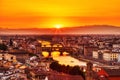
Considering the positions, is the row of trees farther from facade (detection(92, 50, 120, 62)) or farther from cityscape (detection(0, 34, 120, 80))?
facade (detection(92, 50, 120, 62))

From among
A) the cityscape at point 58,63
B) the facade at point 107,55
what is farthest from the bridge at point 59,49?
the facade at point 107,55

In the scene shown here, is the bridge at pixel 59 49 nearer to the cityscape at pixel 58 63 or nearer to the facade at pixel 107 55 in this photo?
the cityscape at pixel 58 63

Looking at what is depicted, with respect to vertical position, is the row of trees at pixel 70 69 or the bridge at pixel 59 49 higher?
the row of trees at pixel 70 69

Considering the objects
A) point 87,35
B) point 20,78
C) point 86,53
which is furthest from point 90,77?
point 87,35

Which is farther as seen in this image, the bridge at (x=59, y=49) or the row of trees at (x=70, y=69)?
the bridge at (x=59, y=49)

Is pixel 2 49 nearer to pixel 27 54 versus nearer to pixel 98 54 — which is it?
pixel 27 54

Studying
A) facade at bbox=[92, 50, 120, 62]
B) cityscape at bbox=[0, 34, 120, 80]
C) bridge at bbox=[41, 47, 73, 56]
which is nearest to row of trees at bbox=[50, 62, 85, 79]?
cityscape at bbox=[0, 34, 120, 80]

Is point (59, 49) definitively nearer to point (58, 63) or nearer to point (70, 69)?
point (58, 63)

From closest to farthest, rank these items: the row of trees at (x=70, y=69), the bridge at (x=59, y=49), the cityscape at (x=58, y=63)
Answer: the cityscape at (x=58, y=63), the row of trees at (x=70, y=69), the bridge at (x=59, y=49)

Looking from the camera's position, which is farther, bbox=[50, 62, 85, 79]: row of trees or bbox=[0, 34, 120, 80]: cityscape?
bbox=[50, 62, 85, 79]: row of trees

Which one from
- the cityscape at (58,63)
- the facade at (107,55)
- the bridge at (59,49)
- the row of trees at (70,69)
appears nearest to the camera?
the cityscape at (58,63)

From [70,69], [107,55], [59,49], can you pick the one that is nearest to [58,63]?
[70,69]
